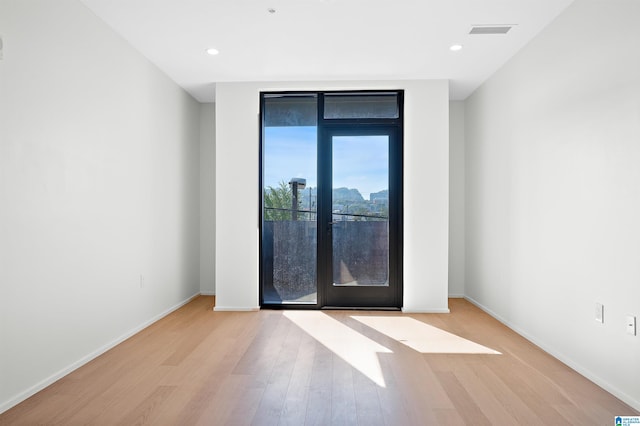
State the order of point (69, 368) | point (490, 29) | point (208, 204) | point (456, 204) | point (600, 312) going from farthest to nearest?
point (208, 204) → point (456, 204) → point (490, 29) → point (69, 368) → point (600, 312)

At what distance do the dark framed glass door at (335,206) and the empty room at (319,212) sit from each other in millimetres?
24

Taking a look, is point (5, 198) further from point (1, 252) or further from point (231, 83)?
point (231, 83)

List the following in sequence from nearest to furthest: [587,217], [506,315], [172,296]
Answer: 1. [587,217]
2. [506,315]
3. [172,296]

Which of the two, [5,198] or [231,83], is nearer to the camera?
[5,198]

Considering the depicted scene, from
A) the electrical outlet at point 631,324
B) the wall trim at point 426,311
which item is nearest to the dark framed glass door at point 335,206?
the wall trim at point 426,311

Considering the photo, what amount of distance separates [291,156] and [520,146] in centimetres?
240

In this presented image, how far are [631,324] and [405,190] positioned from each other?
2505 mm

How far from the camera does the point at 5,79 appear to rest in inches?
87.9

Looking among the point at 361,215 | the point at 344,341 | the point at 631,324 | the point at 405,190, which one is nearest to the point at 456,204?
the point at 405,190

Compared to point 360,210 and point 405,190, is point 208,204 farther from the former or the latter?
point 405,190

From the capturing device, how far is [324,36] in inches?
133

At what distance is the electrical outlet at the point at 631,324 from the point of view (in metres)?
2.26

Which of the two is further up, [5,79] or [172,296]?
[5,79]

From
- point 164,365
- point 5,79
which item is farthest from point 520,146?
point 5,79
